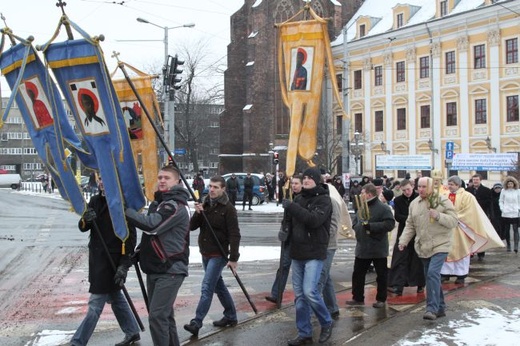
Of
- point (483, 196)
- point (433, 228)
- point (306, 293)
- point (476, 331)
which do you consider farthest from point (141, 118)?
point (483, 196)

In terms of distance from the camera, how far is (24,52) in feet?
22.9

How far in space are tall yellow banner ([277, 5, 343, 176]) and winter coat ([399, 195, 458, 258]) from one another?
Result: 8.97 feet

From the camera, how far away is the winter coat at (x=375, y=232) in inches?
335

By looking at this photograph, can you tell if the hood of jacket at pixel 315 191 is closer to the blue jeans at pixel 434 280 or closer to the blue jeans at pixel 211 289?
the blue jeans at pixel 211 289

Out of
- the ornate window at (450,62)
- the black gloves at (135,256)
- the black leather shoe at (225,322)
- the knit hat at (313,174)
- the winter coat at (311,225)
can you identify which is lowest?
the black leather shoe at (225,322)

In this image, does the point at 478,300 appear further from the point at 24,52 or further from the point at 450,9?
the point at 450,9

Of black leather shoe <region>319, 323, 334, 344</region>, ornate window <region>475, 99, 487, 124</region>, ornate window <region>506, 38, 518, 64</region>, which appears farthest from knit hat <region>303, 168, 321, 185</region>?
ornate window <region>475, 99, 487, 124</region>

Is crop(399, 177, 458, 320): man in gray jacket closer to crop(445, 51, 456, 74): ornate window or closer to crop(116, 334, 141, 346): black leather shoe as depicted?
crop(116, 334, 141, 346): black leather shoe

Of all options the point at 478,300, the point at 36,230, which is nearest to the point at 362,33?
the point at 36,230

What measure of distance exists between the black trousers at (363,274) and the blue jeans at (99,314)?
126 inches

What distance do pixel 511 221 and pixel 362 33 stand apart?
41110 millimetres

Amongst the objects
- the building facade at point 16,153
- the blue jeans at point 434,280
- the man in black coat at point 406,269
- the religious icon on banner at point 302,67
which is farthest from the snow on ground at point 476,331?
the building facade at point 16,153

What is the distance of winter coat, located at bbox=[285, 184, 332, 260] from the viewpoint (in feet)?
22.1

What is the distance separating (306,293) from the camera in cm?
680
